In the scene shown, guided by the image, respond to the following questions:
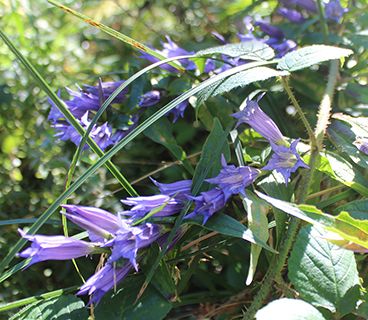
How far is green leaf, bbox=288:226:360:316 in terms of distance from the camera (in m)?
0.54

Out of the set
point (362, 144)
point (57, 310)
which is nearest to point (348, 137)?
point (362, 144)

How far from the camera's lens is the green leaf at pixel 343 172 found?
64cm

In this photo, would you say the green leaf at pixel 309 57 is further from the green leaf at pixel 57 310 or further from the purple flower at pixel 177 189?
the green leaf at pixel 57 310

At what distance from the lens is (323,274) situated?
0.55 m

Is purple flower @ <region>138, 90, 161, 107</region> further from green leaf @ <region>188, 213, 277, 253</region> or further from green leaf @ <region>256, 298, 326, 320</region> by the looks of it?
green leaf @ <region>256, 298, 326, 320</region>

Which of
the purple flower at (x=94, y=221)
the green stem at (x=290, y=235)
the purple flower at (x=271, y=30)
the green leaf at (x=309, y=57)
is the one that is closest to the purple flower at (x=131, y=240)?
the purple flower at (x=94, y=221)

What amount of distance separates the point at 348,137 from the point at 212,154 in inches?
6.4

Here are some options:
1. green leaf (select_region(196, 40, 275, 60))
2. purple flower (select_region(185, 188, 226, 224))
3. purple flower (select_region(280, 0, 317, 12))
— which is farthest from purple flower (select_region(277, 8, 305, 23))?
purple flower (select_region(185, 188, 226, 224))

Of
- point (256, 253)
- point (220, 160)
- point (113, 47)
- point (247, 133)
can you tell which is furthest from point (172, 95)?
point (113, 47)

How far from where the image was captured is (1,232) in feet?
2.78

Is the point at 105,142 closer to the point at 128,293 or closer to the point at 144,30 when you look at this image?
the point at 128,293

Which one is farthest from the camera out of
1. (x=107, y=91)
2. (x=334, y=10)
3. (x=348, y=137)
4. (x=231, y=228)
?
(x=334, y=10)

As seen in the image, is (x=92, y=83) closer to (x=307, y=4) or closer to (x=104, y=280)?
(x=307, y=4)

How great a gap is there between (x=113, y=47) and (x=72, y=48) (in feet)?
0.43
